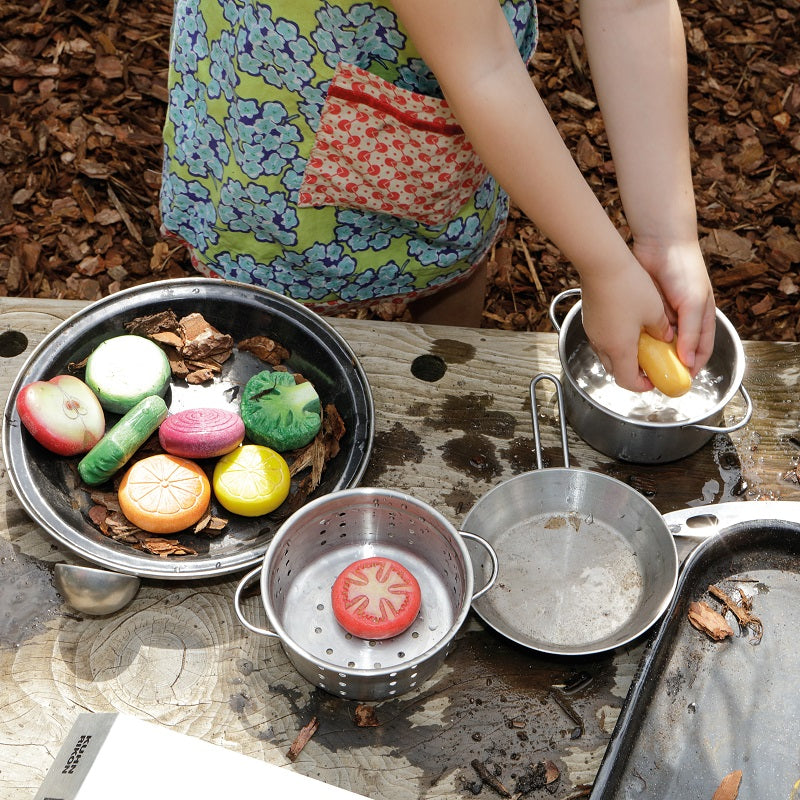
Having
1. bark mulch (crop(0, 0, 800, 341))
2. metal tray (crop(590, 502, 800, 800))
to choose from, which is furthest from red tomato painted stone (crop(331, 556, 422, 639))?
bark mulch (crop(0, 0, 800, 341))

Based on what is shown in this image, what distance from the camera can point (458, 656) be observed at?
3.33 feet

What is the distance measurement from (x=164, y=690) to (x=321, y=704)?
174 mm

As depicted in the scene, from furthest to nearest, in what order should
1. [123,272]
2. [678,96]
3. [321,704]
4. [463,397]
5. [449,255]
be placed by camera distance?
[123,272] → [449,255] → [463,397] → [678,96] → [321,704]

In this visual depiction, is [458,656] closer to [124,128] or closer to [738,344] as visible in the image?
[738,344]

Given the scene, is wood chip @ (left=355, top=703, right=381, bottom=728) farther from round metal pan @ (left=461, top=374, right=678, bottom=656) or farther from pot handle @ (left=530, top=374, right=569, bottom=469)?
pot handle @ (left=530, top=374, right=569, bottom=469)

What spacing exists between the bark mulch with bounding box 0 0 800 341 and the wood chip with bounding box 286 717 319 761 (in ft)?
4.33

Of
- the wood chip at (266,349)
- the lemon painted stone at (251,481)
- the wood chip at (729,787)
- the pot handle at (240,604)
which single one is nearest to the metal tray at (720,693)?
the wood chip at (729,787)

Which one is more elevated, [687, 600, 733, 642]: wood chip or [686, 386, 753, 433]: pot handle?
[686, 386, 753, 433]: pot handle

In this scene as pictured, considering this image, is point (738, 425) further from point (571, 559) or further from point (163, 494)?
point (163, 494)

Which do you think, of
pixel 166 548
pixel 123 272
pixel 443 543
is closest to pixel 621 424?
pixel 443 543

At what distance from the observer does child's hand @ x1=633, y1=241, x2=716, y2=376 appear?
1085mm

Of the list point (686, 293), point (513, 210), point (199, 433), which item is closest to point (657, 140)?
point (686, 293)

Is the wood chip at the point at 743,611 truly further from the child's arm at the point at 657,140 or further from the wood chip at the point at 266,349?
the wood chip at the point at 266,349

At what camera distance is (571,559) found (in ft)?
3.59
